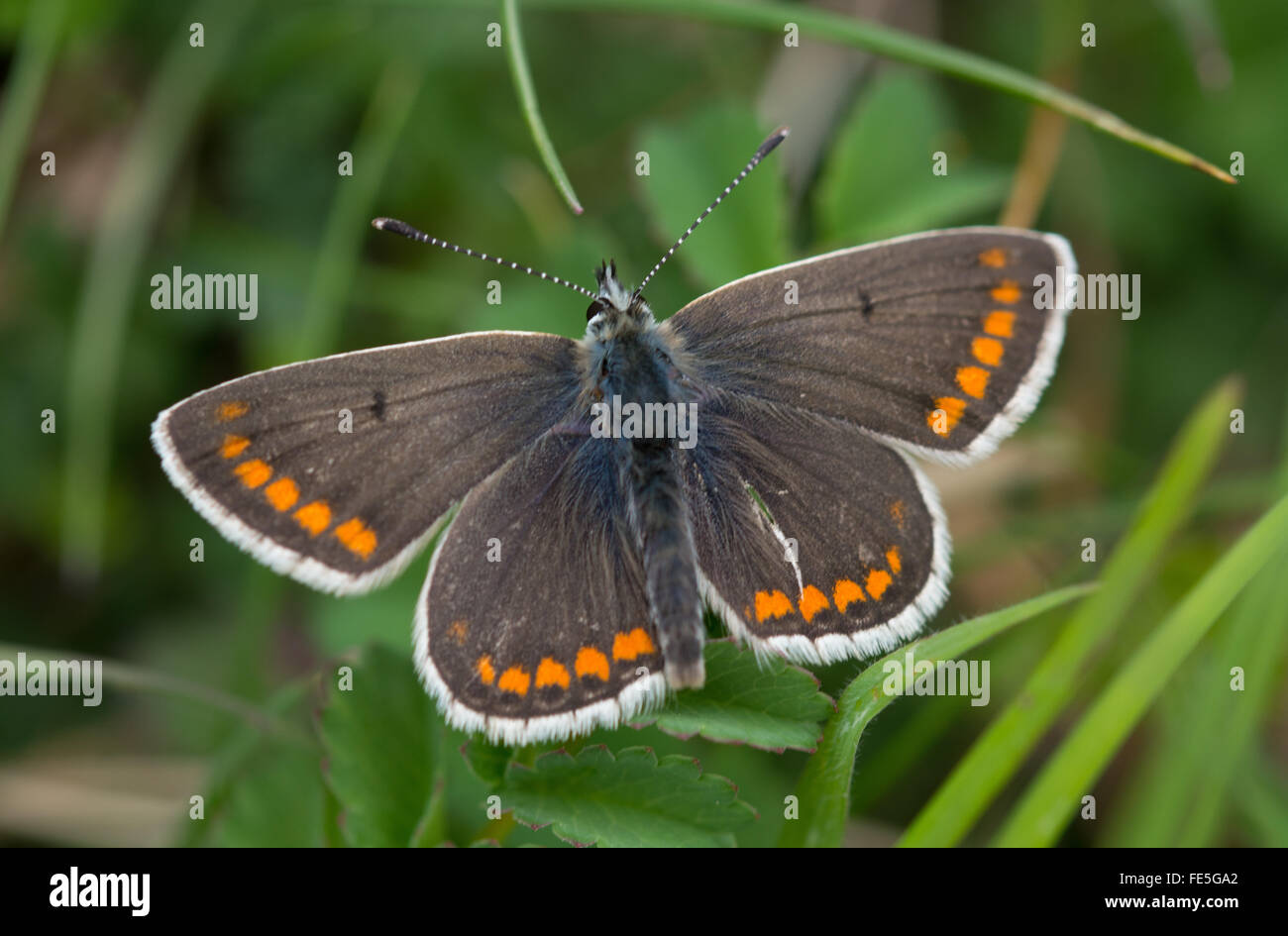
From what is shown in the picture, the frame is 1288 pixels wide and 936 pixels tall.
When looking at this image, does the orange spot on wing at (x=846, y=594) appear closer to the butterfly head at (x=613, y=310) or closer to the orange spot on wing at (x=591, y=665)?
the orange spot on wing at (x=591, y=665)

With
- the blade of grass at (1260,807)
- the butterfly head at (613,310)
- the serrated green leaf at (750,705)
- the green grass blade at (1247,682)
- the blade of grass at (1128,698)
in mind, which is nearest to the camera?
the serrated green leaf at (750,705)

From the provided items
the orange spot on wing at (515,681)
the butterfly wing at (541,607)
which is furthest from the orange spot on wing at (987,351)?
the orange spot on wing at (515,681)

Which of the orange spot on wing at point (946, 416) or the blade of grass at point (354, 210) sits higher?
the blade of grass at point (354, 210)

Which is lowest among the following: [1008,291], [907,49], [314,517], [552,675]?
[552,675]

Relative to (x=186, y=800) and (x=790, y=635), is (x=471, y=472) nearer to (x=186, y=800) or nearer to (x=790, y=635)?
(x=790, y=635)

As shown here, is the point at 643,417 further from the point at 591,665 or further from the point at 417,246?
the point at 417,246

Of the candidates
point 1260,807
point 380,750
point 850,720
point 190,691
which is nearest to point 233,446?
point 190,691

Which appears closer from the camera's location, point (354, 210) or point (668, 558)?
point (668, 558)
